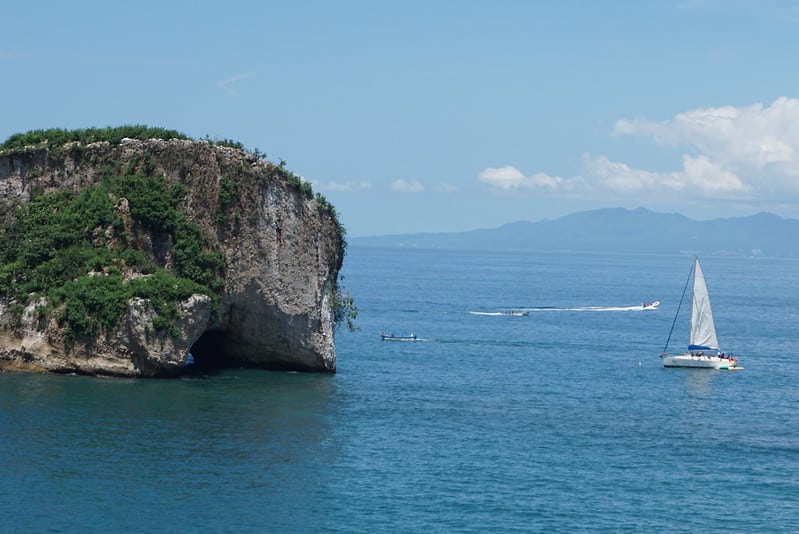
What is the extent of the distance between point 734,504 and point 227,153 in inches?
1272

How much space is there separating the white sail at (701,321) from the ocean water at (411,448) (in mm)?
6181

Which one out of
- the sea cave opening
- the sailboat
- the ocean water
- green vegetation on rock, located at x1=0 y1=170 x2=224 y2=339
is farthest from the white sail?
green vegetation on rock, located at x1=0 y1=170 x2=224 y2=339

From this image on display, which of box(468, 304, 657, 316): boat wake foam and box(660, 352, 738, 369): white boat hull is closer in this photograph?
box(660, 352, 738, 369): white boat hull

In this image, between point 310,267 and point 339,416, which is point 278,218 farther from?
point 339,416

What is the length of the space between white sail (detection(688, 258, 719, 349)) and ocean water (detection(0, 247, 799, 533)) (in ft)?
20.3

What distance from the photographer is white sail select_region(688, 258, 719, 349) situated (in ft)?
256

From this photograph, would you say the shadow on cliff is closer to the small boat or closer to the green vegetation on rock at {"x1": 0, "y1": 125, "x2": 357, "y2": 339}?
the green vegetation on rock at {"x1": 0, "y1": 125, "x2": 357, "y2": 339}

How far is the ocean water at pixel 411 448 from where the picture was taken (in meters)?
33.7

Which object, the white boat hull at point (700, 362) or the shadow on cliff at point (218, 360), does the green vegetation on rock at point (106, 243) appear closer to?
the shadow on cliff at point (218, 360)

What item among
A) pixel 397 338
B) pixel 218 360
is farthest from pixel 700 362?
pixel 218 360

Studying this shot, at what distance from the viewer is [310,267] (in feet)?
191

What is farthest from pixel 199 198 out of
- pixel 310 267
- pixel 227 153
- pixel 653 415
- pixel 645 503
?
pixel 645 503

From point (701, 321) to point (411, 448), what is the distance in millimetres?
Result: 42547

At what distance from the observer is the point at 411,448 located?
1665 inches
